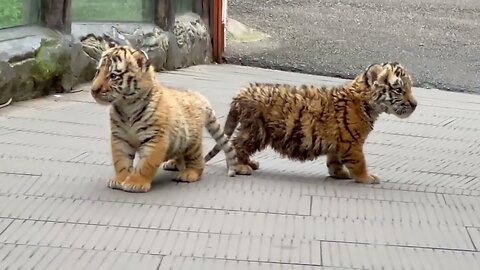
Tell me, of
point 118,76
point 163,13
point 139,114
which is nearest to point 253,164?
point 139,114

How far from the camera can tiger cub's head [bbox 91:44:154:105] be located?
607cm

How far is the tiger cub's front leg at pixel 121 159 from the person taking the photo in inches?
245

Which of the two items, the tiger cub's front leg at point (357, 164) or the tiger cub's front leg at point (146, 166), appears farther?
the tiger cub's front leg at point (357, 164)

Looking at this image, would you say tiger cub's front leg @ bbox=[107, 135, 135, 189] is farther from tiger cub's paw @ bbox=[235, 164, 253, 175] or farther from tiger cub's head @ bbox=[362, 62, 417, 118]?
Answer: tiger cub's head @ bbox=[362, 62, 417, 118]

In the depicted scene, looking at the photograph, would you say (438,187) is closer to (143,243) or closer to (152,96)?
(152,96)

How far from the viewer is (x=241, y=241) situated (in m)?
5.25

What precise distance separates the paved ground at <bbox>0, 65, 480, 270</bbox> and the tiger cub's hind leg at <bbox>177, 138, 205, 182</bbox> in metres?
0.09

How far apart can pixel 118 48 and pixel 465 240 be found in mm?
2514

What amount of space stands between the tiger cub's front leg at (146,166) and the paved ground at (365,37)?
7.09m

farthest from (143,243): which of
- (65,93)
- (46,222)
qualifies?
(65,93)

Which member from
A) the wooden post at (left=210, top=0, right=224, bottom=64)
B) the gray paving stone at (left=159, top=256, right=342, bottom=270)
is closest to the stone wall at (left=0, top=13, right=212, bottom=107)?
the wooden post at (left=210, top=0, right=224, bottom=64)

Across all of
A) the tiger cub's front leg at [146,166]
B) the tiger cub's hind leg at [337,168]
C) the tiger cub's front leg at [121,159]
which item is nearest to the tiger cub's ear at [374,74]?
the tiger cub's hind leg at [337,168]

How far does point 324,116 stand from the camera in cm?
684

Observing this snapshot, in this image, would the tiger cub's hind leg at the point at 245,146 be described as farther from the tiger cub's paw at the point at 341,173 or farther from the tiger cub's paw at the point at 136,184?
the tiger cub's paw at the point at 136,184
